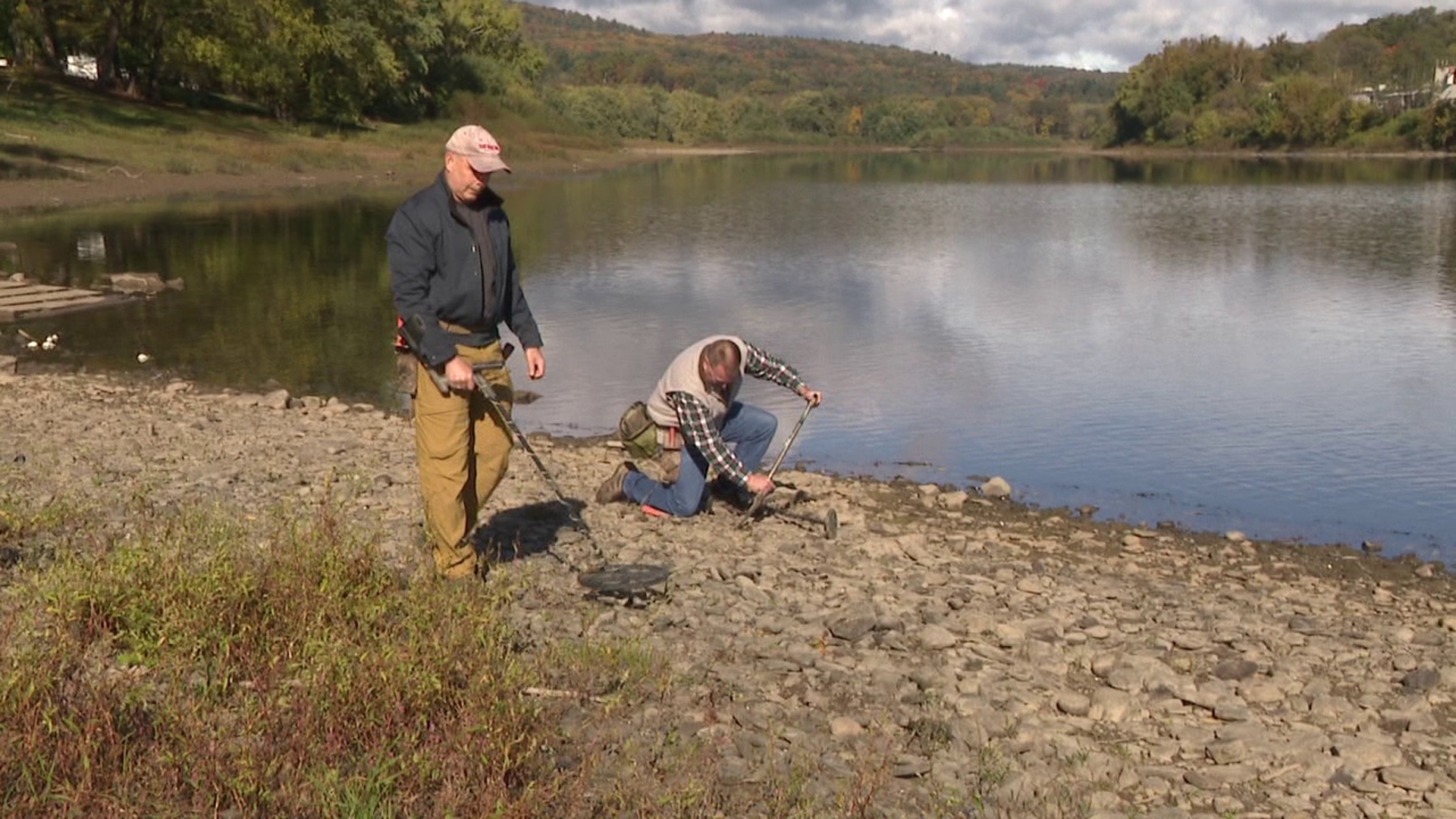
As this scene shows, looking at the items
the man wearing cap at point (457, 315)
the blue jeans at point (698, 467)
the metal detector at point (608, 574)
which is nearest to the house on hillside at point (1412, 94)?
the blue jeans at point (698, 467)

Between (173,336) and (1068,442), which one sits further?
(173,336)

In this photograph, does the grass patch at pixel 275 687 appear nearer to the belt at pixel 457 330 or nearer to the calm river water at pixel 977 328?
the belt at pixel 457 330

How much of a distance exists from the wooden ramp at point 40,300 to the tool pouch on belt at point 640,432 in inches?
504

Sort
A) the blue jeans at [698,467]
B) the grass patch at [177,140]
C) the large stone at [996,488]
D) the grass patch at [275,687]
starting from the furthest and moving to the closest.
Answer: the grass patch at [177,140], the large stone at [996,488], the blue jeans at [698,467], the grass patch at [275,687]

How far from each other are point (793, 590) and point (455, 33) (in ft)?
281

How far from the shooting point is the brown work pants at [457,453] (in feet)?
22.9

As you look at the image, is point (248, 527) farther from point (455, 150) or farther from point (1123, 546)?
point (1123, 546)

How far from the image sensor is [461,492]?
7129 millimetres

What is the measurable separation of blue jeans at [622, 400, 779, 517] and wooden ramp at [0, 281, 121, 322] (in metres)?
12.9

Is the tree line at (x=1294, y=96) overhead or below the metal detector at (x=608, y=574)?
overhead

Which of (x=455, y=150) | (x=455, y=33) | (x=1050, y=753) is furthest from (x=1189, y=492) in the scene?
(x=455, y=33)

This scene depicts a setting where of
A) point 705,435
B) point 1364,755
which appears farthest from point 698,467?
point 1364,755

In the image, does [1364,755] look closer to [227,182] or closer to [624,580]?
[624,580]

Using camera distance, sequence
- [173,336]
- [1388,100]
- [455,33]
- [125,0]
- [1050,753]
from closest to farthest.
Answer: [1050,753], [173,336], [125,0], [455,33], [1388,100]
